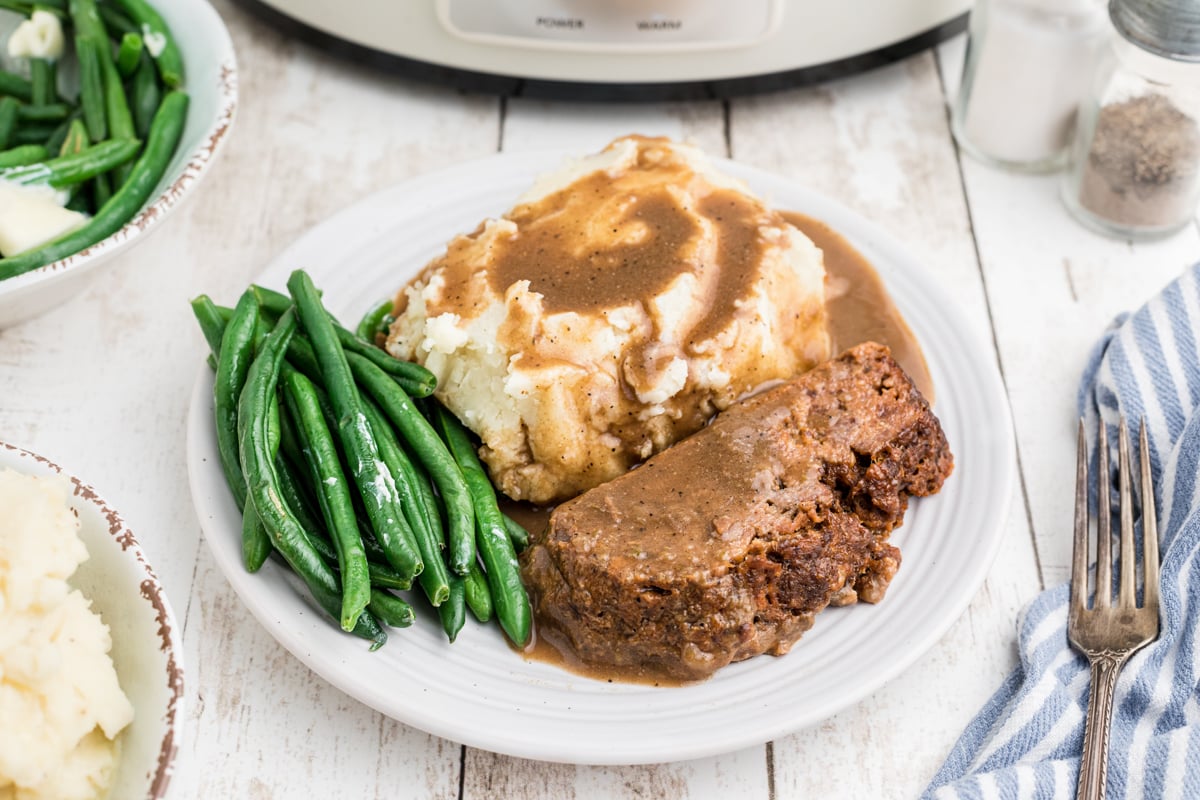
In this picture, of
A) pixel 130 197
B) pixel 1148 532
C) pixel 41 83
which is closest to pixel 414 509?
pixel 130 197

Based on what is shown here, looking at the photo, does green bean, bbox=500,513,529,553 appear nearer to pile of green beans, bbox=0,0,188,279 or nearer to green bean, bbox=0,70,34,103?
pile of green beans, bbox=0,0,188,279

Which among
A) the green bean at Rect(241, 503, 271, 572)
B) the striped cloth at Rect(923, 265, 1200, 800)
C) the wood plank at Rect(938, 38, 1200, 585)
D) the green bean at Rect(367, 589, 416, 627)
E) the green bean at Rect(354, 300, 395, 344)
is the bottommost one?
the wood plank at Rect(938, 38, 1200, 585)

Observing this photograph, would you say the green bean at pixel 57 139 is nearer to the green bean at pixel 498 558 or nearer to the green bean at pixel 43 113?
the green bean at pixel 43 113

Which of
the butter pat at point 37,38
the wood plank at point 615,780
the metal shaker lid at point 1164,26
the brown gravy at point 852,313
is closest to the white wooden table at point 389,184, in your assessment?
the wood plank at point 615,780

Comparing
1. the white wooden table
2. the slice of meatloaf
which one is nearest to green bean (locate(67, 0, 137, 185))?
the white wooden table

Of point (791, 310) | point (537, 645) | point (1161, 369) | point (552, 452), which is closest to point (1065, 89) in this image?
point (1161, 369)

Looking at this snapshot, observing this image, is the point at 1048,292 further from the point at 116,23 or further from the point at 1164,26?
the point at 116,23
